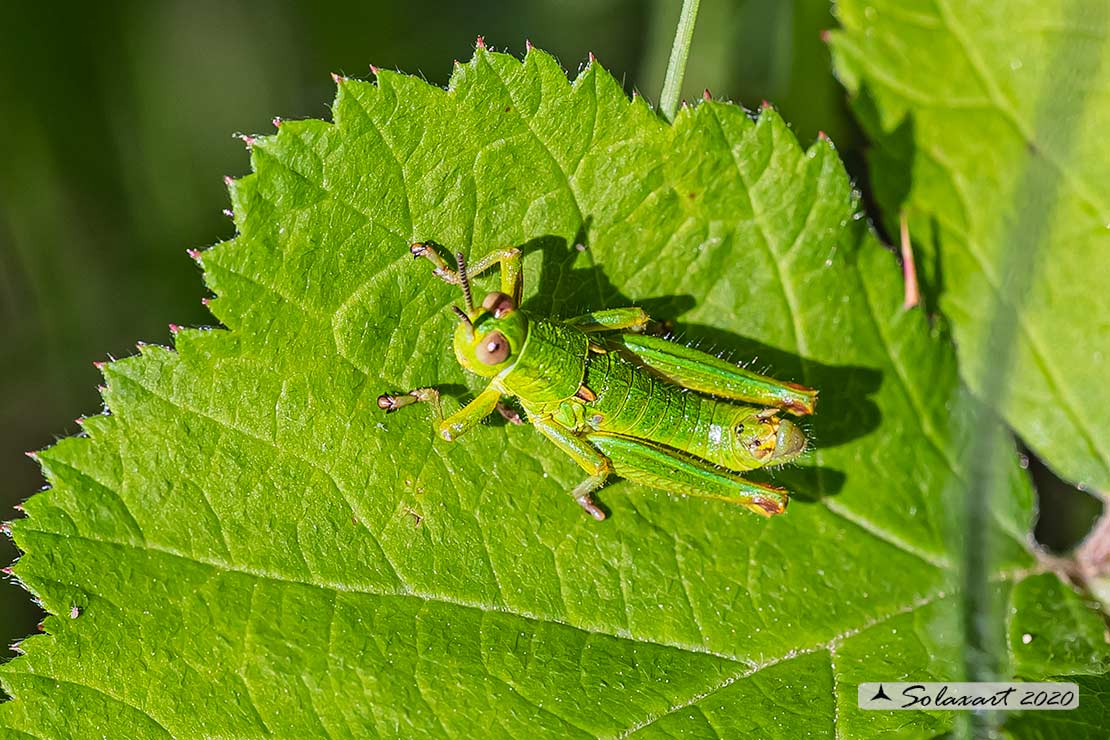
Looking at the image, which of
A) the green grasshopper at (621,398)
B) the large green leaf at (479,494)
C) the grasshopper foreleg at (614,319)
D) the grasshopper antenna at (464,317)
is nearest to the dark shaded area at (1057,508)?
the large green leaf at (479,494)

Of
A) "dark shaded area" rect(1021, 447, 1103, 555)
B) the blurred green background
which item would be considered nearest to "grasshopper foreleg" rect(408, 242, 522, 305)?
the blurred green background

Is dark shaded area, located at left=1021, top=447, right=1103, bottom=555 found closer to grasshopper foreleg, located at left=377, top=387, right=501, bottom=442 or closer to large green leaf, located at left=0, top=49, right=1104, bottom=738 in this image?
large green leaf, located at left=0, top=49, right=1104, bottom=738

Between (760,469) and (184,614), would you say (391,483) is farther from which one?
(760,469)

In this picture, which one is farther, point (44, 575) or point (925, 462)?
point (925, 462)

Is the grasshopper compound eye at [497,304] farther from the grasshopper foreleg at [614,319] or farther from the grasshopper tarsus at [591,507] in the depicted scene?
the grasshopper tarsus at [591,507]

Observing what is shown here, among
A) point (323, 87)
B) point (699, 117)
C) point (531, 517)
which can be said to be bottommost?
point (531, 517)

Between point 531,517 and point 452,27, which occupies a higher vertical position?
point 452,27

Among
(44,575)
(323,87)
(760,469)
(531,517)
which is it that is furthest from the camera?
(323,87)

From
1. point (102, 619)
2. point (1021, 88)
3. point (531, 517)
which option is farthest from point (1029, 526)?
point (102, 619)

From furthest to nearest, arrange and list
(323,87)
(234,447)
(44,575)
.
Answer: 1. (323,87)
2. (234,447)
3. (44,575)
